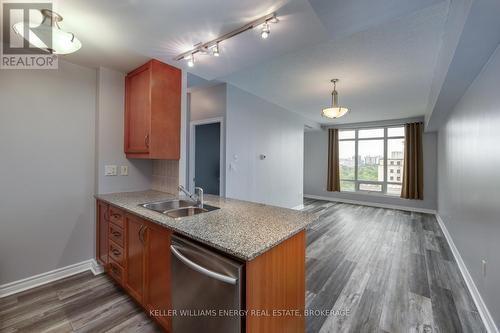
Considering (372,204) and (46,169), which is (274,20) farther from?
(372,204)

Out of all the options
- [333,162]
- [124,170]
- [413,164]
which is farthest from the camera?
[333,162]

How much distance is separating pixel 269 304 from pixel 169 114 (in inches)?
82.0

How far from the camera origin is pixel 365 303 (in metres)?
2.02

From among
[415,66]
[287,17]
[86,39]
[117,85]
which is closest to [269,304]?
[287,17]

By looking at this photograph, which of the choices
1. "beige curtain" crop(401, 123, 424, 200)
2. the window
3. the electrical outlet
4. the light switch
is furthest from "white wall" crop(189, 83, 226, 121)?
"beige curtain" crop(401, 123, 424, 200)

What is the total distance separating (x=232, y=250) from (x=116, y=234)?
162 centimetres

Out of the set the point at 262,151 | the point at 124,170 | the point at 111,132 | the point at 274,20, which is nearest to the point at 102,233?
the point at 124,170

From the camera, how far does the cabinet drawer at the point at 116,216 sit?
202 centimetres

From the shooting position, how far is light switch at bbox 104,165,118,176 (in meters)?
2.53

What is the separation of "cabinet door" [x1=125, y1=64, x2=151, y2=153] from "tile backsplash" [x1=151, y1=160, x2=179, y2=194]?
1.22 feet

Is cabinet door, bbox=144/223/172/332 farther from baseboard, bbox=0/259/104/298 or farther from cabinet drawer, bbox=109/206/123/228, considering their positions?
baseboard, bbox=0/259/104/298

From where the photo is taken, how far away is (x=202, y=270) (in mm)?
1183

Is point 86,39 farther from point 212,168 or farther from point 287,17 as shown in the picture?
point 212,168

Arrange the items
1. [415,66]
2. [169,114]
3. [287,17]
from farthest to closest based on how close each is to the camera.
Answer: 1. [415,66]
2. [169,114]
3. [287,17]
